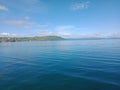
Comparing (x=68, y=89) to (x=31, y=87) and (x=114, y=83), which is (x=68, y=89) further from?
(x=114, y=83)

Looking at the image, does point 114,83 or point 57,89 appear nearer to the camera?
point 57,89

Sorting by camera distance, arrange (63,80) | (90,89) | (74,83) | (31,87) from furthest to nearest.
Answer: (63,80) < (74,83) < (31,87) < (90,89)

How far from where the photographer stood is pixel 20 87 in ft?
45.7

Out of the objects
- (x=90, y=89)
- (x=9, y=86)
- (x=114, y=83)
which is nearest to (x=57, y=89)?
(x=90, y=89)

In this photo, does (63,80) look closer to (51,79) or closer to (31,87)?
(51,79)

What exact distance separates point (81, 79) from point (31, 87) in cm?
689

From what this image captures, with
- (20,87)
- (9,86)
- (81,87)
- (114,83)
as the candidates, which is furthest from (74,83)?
(9,86)

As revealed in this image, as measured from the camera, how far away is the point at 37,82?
15.4 meters

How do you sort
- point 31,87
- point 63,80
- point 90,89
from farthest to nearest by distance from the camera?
point 63,80 < point 31,87 < point 90,89

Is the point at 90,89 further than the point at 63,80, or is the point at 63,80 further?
the point at 63,80

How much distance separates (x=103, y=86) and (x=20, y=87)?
10022 mm

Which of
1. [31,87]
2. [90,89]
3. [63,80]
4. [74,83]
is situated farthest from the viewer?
[63,80]

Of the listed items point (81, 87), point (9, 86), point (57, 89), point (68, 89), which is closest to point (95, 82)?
point (81, 87)

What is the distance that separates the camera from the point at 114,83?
14.2m
